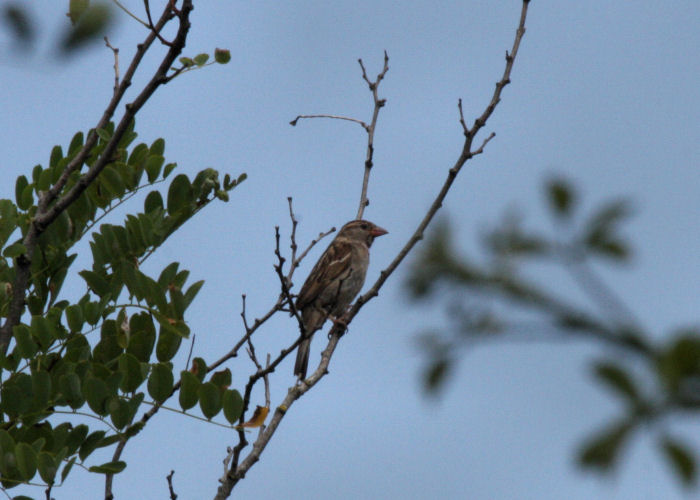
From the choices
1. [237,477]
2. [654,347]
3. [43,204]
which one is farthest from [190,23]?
[654,347]

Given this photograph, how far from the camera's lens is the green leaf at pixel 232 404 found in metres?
4.04

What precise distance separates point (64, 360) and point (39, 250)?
53cm

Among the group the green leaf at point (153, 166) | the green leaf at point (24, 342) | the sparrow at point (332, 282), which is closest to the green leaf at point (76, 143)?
the green leaf at point (153, 166)

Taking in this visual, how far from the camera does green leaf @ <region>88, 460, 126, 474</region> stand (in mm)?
3740

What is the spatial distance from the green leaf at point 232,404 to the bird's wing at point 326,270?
163 inches

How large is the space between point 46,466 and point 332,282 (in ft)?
16.0

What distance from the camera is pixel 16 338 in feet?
12.5

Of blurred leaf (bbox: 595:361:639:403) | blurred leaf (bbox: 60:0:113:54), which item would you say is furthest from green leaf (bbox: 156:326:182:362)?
blurred leaf (bbox: 595:361:639:403)

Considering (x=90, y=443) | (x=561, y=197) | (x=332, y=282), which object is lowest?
(x=561, y=197)

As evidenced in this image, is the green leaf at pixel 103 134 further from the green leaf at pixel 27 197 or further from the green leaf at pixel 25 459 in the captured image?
the green leaf at pixel 25 459

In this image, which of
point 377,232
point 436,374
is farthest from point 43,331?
point 377,232

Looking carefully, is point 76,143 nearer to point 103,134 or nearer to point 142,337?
point 103,134

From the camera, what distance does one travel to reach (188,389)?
4.00 m

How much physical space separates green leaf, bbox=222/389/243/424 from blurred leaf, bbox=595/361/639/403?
337 cm
